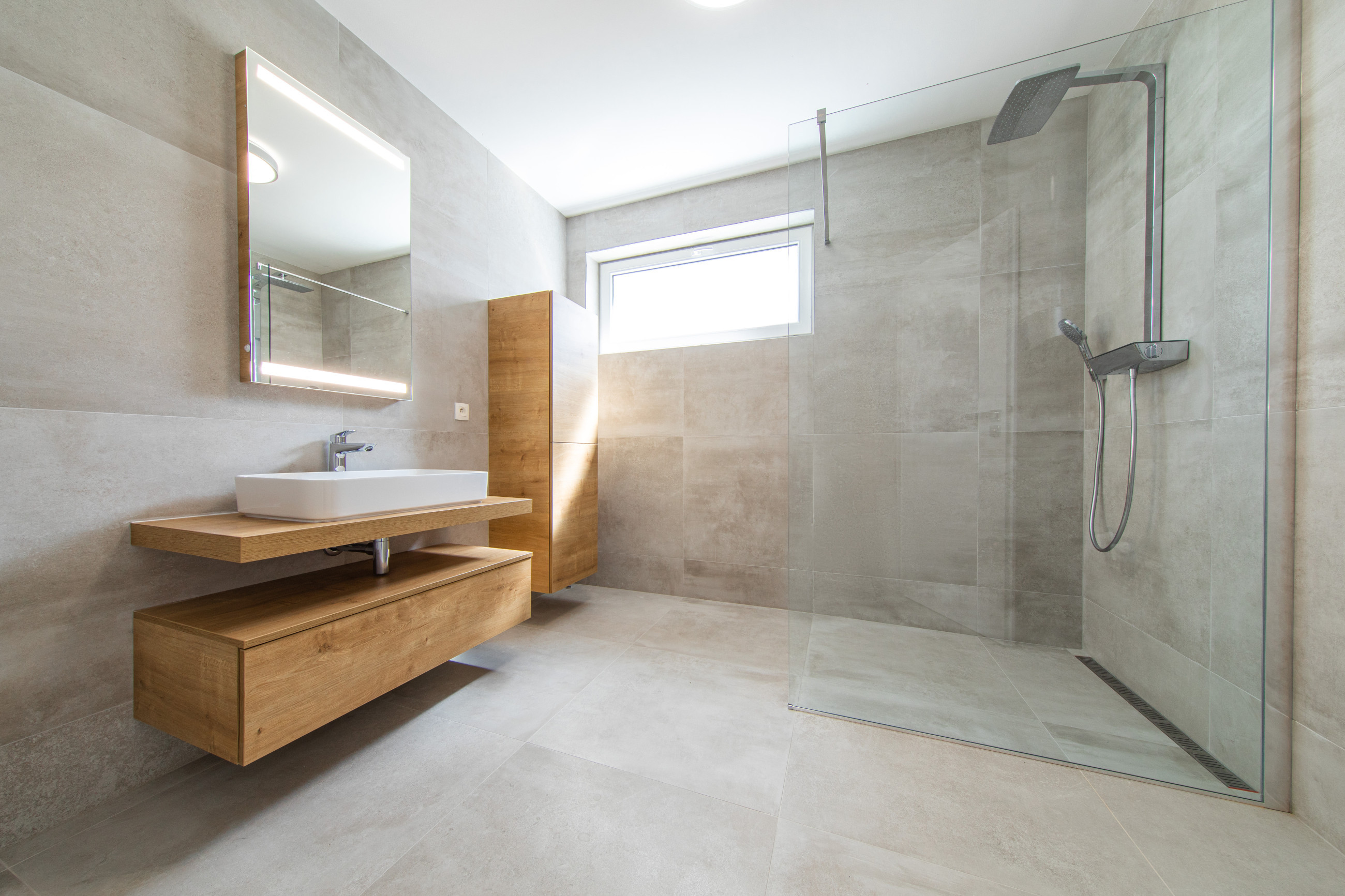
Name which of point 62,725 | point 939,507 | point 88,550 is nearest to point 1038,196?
point 939,507

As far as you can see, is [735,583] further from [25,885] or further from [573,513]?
[25,885]

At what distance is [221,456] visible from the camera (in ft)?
4.75

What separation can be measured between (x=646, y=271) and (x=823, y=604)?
2374 mm

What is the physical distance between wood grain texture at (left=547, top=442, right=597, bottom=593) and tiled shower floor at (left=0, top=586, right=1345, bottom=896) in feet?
2.95

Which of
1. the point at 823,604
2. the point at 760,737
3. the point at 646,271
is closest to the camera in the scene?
the point at 760,737

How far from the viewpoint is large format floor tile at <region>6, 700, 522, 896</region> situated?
39.4 inches

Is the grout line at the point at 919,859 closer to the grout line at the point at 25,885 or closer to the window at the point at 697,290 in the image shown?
the grout line at the point at 25,885

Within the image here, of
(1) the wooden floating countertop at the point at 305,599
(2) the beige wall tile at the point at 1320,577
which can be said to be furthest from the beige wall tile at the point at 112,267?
(2) the beige wall tile at the point at 1320,577

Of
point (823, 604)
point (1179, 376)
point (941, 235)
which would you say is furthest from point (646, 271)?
point (1179, 376)

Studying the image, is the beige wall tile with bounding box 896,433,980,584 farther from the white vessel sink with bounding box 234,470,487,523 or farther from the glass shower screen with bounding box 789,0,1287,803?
the white vessel sink with bounding box 234,470,487,523

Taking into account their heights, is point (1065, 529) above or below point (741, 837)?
above

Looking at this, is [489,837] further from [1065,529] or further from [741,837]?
[1065,529]

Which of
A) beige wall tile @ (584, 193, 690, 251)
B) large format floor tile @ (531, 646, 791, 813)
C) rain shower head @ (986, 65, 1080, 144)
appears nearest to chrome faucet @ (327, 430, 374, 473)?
large format floor tile @ (531, 646, 791, 813)

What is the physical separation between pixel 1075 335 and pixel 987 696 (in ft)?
3.66
